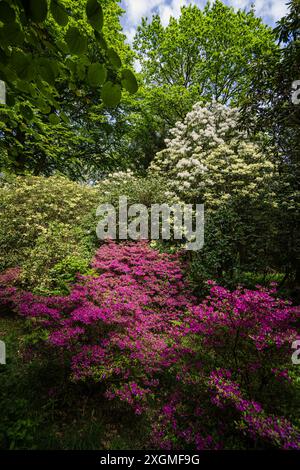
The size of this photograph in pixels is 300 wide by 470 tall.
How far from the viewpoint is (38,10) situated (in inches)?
40.1

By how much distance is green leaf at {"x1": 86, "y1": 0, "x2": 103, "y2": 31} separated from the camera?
3.25 ft

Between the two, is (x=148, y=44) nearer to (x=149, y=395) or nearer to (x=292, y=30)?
(x=292, y=30)

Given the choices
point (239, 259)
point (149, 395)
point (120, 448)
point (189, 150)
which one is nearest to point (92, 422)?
point (120, 448)

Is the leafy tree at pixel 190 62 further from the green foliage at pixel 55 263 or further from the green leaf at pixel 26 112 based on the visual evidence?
the green leaf at pixel 26 112

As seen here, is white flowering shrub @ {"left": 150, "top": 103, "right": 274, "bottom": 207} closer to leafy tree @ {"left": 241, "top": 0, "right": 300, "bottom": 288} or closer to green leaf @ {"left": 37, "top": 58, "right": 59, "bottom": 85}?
leafy tree @ {"left": 241, "top": 0, "right": 300, "bottom": 288}

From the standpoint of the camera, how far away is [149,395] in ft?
10.6

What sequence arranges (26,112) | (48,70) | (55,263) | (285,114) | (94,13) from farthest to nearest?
(55,263) → (285,114) → (26,112) → (48,70) → (94,13)

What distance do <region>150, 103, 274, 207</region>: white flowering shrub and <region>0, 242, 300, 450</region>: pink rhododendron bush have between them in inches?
170

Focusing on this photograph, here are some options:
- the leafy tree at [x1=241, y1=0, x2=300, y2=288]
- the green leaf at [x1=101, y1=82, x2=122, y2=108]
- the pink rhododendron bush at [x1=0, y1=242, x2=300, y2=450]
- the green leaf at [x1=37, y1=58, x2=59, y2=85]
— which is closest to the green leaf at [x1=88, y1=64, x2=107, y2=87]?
the green leaf at [x1=101, y1=82, x2=122, y2=108]

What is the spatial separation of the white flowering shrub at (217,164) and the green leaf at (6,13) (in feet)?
20.8

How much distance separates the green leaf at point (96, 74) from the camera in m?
1.10

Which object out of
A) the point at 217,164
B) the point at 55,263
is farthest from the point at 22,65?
the point at 217,164

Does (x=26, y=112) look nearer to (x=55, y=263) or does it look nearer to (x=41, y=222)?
(x=55, y=263)

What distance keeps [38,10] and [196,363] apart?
342 cm
